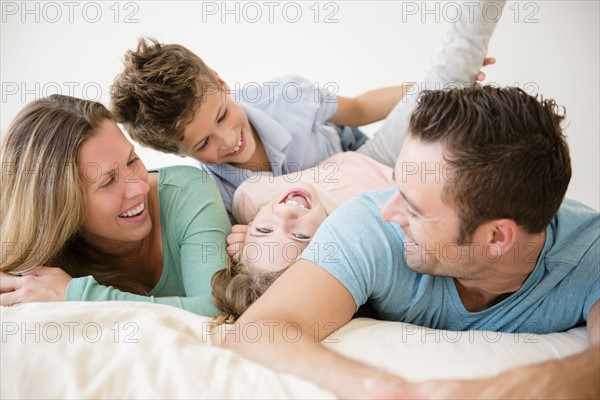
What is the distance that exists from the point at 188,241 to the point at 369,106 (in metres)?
0.93

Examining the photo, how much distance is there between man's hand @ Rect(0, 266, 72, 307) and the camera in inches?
50.1

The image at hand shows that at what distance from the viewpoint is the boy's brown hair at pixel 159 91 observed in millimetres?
1558

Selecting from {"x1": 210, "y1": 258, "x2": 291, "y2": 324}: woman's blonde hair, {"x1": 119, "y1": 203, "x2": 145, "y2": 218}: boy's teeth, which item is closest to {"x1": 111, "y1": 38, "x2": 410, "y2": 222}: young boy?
{"x1": 119, "y1": 203, "x2": 145, "y2": 218}: boy's teeth

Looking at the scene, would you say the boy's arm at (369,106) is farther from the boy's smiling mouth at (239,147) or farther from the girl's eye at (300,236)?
the girl's eye at (300,236)

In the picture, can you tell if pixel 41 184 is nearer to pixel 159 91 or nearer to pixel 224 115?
pixel 159 91

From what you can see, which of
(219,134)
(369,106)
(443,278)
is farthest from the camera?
(369,106)

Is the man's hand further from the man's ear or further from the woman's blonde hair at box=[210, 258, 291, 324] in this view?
the man's ear

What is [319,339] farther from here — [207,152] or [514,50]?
[514,50]

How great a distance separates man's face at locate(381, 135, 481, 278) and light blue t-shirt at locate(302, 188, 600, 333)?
0.06 meters

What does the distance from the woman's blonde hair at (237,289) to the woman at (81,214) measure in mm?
29

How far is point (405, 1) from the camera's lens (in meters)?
2.53

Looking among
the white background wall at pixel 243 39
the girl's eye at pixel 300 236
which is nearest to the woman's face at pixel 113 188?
the girl's eye at pixel 300 236

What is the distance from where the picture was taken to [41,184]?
4.47ft

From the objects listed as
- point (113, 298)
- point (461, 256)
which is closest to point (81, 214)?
point (113, 298)
